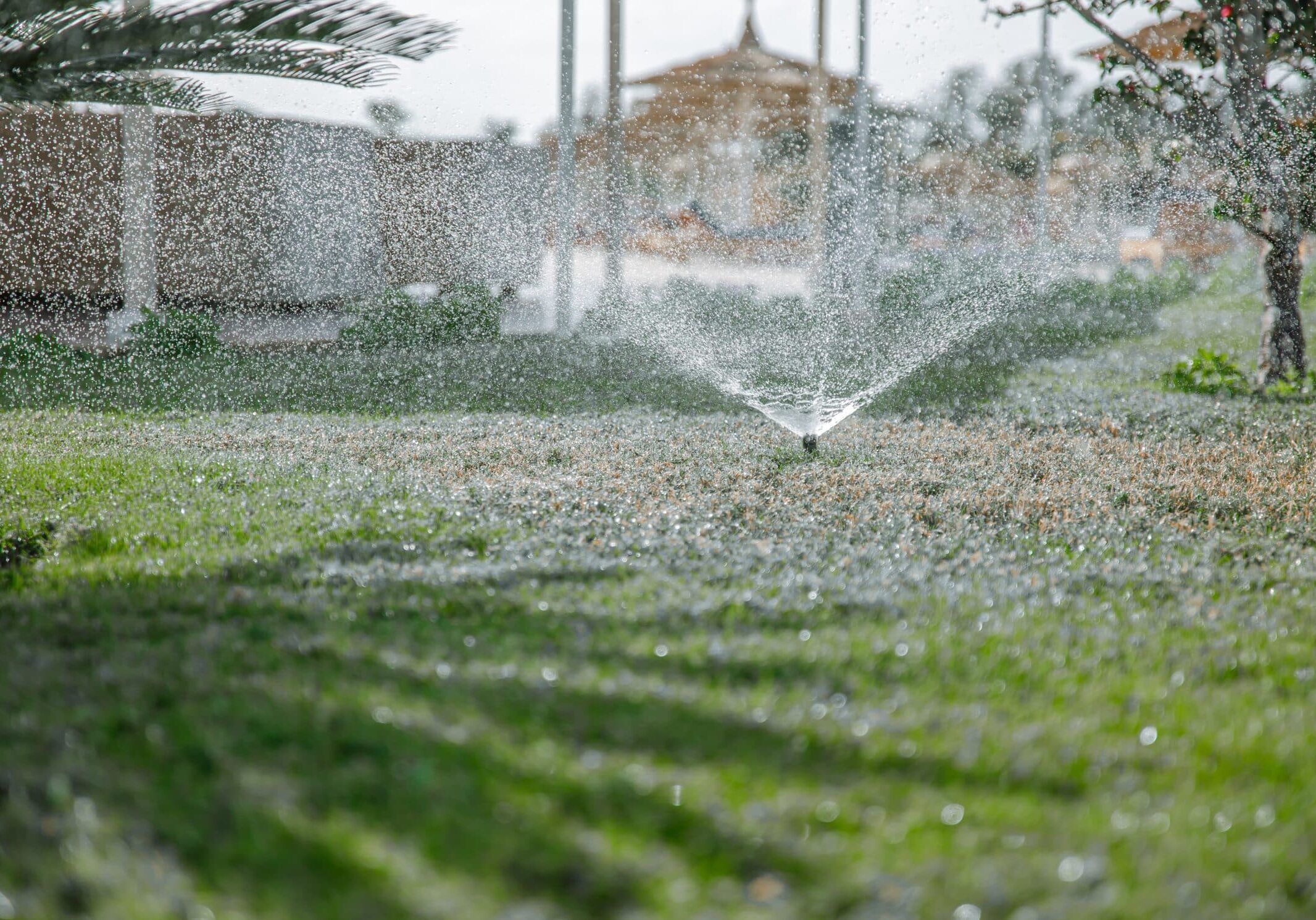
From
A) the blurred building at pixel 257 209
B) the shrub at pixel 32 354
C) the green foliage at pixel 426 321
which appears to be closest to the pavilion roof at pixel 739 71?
the blurred building at pixel 257 209

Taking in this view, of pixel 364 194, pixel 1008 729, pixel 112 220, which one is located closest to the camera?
pixel 1008 729

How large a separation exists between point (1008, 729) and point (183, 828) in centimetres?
149

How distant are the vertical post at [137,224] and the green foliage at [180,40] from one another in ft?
19.3

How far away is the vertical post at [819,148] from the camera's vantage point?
452 inches

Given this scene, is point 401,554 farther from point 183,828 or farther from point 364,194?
point 364,194

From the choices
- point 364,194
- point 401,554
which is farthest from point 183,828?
point 364,194

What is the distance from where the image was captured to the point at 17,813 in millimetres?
1853

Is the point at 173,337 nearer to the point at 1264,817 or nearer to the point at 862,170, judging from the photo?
the point at 862,170

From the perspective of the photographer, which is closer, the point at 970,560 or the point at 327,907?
the point at 327,907

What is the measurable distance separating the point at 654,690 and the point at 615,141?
404 inches

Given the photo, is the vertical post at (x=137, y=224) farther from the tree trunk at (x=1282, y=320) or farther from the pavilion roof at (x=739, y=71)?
the tree trunk at (x=1282, y=320)

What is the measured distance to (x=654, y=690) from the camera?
7.93ft

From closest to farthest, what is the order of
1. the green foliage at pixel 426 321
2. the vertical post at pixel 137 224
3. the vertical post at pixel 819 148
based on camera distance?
1. the vertical post at pixel 137 224
2. the green foliage at pixel 426 321
3. the vertical post at pixel 819 148

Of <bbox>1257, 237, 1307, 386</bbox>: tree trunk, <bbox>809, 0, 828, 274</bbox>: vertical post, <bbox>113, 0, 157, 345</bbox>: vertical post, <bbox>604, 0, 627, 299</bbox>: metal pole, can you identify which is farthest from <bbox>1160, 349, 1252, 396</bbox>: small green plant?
<bbox>113, 0, 157, 345</bbox>: vertical post
